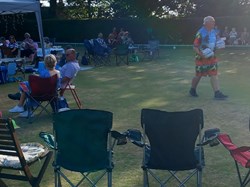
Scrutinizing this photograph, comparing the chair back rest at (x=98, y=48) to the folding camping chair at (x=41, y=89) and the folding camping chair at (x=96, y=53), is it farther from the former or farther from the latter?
the folding camping chair at (x=41, y=89)

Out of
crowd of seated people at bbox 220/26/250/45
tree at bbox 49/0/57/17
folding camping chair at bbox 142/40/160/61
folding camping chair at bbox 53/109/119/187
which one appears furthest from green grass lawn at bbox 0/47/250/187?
tree at bbox 49/0/57/17

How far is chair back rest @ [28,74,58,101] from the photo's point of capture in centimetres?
696

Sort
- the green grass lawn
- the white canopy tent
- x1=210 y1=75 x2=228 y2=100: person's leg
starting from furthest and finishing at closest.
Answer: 1. the white canopy tent
2. x1=210 y1=75 x2=228 y2=100: person's leg
3. the green grass lawn

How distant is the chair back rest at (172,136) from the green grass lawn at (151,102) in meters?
0.86

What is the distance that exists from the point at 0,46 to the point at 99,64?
3.96 m

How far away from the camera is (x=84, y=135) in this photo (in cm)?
385

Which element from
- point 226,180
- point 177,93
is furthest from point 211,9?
point 226,180

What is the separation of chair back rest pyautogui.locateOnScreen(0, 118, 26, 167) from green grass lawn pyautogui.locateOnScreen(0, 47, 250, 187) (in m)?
0.96

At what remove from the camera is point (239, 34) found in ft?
79.6

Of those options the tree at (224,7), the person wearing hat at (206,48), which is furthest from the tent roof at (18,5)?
the tree at (224,7)

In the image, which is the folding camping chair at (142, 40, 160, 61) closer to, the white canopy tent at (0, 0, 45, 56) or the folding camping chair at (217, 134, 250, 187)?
the white canopy tent at (0, 0, 45, 56)

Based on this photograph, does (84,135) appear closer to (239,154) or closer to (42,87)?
(239,154)

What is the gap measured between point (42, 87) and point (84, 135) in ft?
11.0

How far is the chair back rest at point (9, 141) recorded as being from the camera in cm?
359
